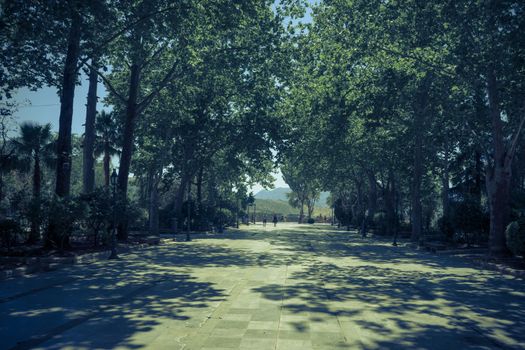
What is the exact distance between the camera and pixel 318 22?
22844 mm

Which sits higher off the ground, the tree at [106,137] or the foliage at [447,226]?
the tree at [106,137]

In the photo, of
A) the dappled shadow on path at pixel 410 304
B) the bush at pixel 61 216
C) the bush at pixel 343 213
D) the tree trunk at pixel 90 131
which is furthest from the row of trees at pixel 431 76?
the bush at pixel 343 213

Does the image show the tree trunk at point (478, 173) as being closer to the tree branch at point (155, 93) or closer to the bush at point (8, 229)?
the tree branch at point (155, 93)

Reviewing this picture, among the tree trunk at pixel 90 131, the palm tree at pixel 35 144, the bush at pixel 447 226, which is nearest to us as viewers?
the tree trunk at pixel 90 131

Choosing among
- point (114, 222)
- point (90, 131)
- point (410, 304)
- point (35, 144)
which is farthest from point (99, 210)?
point (410, 304)

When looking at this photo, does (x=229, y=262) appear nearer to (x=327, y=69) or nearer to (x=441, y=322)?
(x=441, y=322)

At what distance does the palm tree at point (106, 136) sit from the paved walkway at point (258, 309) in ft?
85.8

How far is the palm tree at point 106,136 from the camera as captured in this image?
37625 mm

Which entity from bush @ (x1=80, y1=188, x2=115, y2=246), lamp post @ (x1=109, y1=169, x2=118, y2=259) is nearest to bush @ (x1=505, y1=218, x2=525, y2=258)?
lamp post @ (x1=109, y1=169, x2=118, y2=259)

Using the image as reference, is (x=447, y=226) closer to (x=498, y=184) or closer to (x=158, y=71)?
(x=498, y=184)

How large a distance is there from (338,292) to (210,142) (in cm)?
3245

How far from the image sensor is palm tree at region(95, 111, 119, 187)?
123 ft

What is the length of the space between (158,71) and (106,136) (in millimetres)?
12082

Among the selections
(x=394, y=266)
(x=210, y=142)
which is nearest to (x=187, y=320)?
(x=394, y=266)
